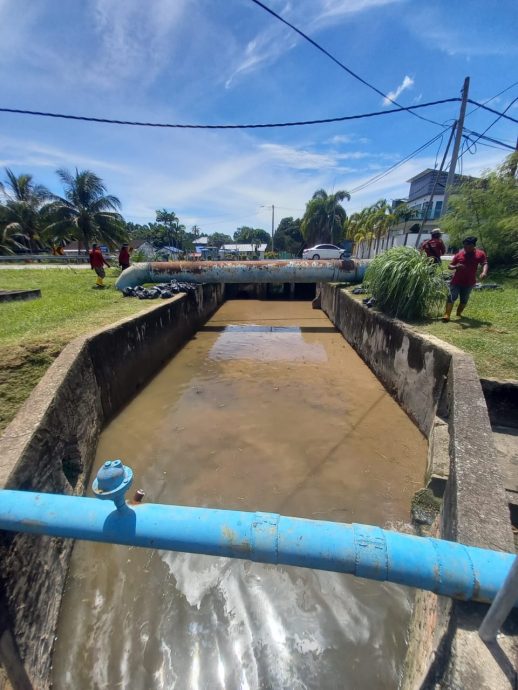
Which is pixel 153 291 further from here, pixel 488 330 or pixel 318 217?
pixel 318 217

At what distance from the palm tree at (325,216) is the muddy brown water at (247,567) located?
1395 inches

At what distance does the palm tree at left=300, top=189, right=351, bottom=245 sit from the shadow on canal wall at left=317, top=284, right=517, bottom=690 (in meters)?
35.7

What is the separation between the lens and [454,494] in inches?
90.2

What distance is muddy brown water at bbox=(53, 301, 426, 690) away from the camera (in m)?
2.12

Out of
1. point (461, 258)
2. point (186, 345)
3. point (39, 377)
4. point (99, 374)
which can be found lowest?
point (186, 345)

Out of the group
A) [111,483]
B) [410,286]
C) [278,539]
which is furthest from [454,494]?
[410,286]

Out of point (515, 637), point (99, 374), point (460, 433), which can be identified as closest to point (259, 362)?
point (99, 374)

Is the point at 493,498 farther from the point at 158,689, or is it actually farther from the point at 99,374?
the point at 99,374

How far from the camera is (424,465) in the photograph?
3820 mm

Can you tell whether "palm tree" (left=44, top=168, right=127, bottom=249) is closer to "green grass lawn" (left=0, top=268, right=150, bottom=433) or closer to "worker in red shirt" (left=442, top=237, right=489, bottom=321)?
"green grass lawn" (left=0, top=268, right=150, bottom=433)

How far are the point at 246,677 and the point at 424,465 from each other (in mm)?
2873

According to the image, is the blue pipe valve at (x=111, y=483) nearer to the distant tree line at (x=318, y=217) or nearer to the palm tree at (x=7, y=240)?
the distant tree line at (x=318, y=217)

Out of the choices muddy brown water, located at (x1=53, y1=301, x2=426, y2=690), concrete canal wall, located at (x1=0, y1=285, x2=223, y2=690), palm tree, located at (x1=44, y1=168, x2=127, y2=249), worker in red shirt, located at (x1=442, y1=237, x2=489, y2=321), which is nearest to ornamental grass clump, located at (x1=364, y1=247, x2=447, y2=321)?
worker in red shirt, located at (x1=442, y1=237, x2=489, y2=321)

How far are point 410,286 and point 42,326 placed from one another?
6.94 meters
